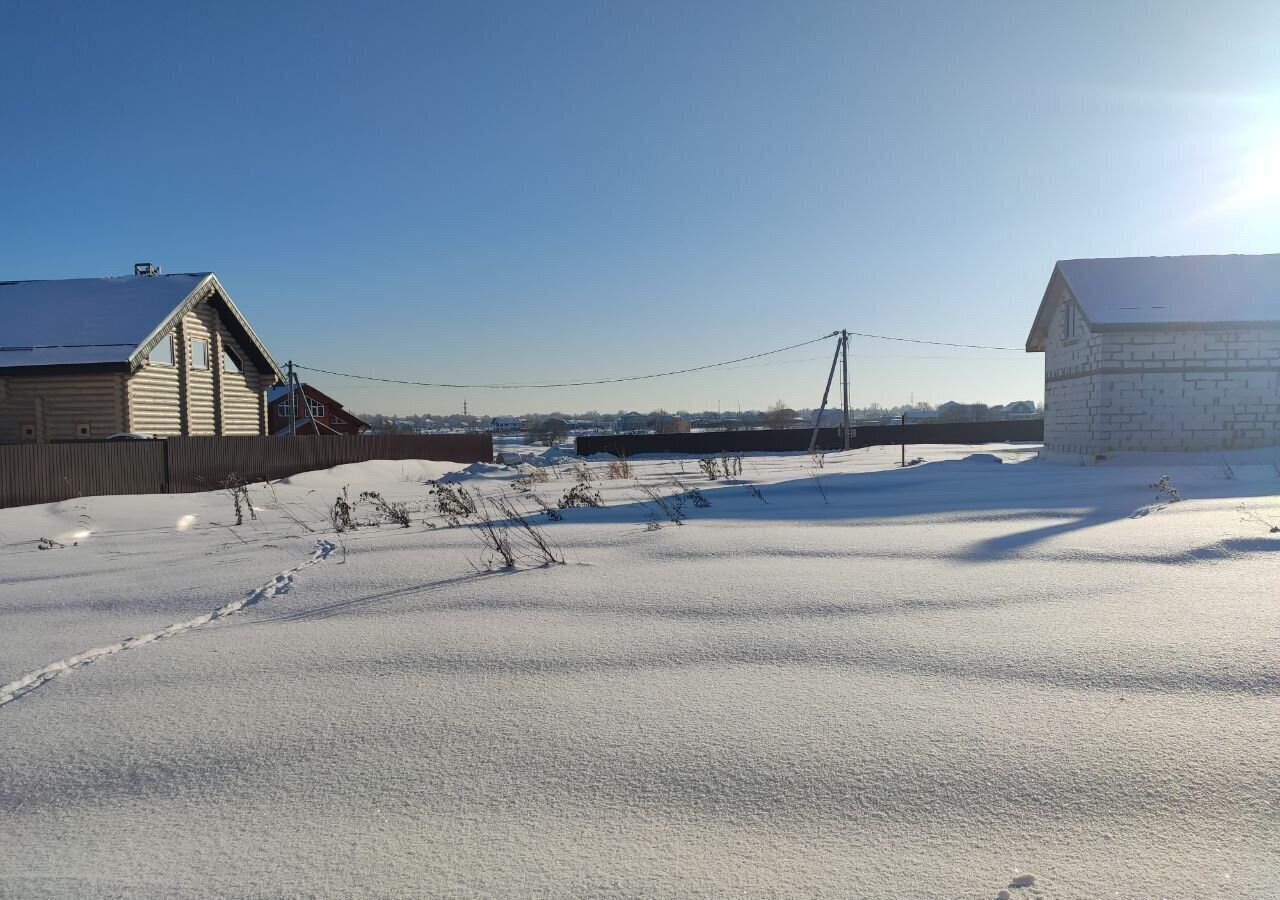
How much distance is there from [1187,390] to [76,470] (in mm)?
Answer: 19414

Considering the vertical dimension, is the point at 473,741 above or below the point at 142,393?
below

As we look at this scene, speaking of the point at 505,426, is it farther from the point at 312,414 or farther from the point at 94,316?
the point at 94,316

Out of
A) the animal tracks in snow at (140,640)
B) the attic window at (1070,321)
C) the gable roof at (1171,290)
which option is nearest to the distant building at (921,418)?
the attic window at (1070,321)

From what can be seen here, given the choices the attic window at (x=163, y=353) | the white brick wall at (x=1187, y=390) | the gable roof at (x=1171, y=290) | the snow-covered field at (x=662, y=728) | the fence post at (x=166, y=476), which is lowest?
the snow-covered field at (x=662, y=728)

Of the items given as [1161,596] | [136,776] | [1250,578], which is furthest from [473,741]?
[1250,578]

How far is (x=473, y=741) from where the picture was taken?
86.7 inches

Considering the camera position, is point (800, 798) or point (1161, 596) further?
point (1161, 596)

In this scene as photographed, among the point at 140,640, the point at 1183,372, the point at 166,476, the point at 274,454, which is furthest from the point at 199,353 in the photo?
the point at 1183,372

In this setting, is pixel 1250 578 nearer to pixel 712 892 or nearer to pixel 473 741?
pixel 712 892

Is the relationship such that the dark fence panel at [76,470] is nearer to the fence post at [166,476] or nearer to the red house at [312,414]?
the fence post at [166,476]

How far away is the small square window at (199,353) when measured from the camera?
1758 cm

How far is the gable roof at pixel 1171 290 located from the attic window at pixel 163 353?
19311 mm

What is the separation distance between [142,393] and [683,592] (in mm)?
16224

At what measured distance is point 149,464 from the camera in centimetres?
1255
